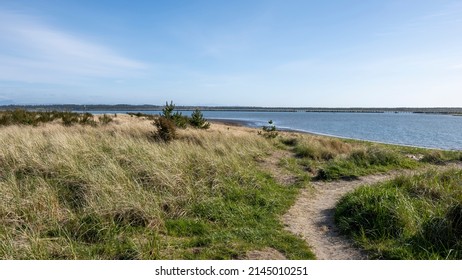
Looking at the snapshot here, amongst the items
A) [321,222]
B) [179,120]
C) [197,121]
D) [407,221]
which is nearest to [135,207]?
[321,222]

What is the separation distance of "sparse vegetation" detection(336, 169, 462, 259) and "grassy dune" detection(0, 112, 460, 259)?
4.18 ft

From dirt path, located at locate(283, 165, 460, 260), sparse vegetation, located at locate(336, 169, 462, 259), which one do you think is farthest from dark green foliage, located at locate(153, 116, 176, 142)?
sparse vegetation, located at locate(336, 169, 462, 259)

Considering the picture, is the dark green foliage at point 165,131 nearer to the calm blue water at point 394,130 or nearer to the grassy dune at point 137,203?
the grassy dune at point 137,203

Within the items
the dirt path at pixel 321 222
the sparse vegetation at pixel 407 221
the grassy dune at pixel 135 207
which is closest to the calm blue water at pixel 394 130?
the dirt path at pixel 321 222

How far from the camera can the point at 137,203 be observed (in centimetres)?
567

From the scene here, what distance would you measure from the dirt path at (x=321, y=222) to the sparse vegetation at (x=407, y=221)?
0.25 m

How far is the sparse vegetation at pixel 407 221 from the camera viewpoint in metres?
4.65

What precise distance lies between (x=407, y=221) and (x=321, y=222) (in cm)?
163

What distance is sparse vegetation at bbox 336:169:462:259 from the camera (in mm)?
4649

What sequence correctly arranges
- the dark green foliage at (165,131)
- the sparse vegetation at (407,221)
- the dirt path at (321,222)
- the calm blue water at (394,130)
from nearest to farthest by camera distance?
the sparse vegetation at (407,221)
the dirt path at (321,222)
the dark green foliage at (165,131)
the calm blue water at (394,130)

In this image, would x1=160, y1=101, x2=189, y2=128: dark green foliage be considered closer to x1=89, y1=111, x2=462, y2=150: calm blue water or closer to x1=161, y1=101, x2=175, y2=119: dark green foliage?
x1=161, y1=101, x2=175, y2=119: dark green foliage

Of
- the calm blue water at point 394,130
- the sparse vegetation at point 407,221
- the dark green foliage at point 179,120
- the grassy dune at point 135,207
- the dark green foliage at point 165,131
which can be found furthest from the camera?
the calm blue water at point 394,130

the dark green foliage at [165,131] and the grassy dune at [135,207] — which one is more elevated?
the dark green foliage at [165,131]
